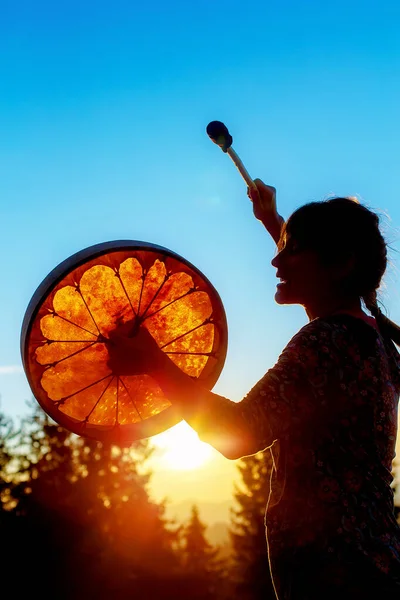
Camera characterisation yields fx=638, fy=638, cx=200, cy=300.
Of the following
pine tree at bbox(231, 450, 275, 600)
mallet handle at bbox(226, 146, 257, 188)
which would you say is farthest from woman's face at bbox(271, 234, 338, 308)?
pine tree at bbox(231, 450, 275, 600)

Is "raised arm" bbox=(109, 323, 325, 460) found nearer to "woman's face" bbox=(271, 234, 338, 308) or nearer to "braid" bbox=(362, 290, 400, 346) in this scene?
"woman's face" bbox=(271, 234, 338, 308)

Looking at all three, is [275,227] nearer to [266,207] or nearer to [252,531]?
[266,207]

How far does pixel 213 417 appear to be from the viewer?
2.02 meters

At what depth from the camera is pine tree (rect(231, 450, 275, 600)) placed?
30.3m

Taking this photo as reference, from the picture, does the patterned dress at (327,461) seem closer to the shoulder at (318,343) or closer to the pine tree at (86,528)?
the shoulder at (318,343)

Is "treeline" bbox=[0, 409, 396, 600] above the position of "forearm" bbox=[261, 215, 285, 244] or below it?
above

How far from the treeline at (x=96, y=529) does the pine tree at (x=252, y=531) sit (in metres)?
0.06

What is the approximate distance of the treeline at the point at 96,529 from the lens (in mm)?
22078

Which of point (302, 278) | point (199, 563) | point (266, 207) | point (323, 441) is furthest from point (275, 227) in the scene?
point (199, 563)

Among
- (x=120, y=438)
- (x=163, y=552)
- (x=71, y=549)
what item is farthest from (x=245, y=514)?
(x=120, y=438)

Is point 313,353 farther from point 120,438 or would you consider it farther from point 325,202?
point 120,438

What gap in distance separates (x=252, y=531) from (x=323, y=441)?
3392 cm

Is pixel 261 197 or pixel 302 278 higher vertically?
pixel 261 197

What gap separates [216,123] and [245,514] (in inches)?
1400
